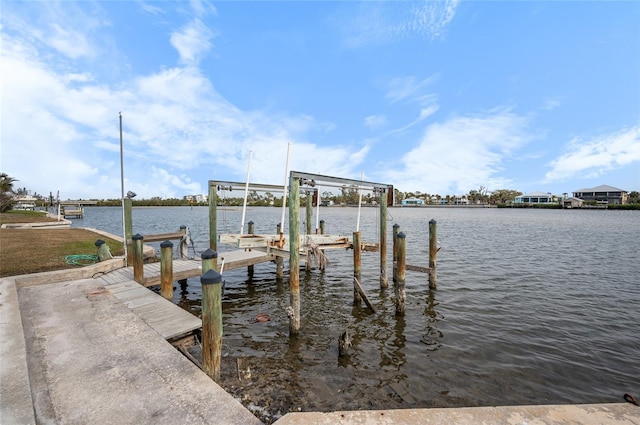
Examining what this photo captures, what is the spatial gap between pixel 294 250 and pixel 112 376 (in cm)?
473

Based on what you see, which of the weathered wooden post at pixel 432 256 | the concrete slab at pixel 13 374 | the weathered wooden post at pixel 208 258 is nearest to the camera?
the concrete slab at pixel 13 374

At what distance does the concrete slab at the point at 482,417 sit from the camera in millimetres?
3416

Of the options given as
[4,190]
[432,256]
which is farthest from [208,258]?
[4,190]

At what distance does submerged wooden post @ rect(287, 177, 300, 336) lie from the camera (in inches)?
314

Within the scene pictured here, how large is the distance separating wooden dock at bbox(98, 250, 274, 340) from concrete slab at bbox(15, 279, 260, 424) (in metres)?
0.41

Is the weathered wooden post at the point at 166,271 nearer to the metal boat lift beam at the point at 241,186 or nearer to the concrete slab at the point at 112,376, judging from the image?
the concrete slab at the point at 112,376

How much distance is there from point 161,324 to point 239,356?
6.42 feet

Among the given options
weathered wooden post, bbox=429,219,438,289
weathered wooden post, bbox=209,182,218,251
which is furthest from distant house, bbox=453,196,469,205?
weathered wooden post, bbox=209,182,218,251

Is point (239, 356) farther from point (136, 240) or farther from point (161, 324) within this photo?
point (136, 240)

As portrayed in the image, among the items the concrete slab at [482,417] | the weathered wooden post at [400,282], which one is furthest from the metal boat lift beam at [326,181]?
the concrete slab at [482,417]

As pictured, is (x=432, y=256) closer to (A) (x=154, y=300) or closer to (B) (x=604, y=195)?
(A) (x=154, y=300)

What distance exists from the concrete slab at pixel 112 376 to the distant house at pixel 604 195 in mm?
172506

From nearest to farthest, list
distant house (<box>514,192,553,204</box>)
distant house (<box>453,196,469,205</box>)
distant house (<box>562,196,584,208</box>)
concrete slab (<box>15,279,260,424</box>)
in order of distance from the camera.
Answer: concrete slab (<box>15,279,260,424</box>)
distant house (<box>562,196,584,208</box>)
distant house (<box>514,192,553,204</box>)
distant house (<box>453,196,469,205</box>)

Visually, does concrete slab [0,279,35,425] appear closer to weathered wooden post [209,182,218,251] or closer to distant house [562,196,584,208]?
weathered wooden post [209,182,218,251]
